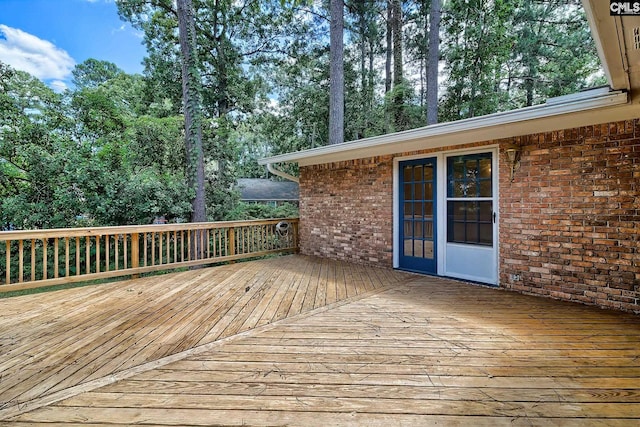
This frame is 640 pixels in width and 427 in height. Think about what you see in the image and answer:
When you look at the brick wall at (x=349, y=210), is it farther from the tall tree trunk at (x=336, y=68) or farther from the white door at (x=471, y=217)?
the tall tree trunk at (x=336, y=68)

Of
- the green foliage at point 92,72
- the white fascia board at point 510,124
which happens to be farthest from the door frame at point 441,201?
the green foliage at point 92,72

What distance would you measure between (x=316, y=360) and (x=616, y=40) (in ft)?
8.73

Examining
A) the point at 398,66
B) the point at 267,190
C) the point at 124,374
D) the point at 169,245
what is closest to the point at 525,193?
the point at 124,374

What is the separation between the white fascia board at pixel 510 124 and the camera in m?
2.78

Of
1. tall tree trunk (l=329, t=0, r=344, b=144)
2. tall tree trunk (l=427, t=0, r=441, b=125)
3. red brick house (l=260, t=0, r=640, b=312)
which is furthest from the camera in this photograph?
tall tree trunk (l=427, t=0, r=441, b=125)

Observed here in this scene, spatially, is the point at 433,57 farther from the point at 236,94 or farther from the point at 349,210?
the point at 236,94

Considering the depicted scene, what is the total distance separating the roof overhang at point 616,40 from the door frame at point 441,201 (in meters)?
1.81

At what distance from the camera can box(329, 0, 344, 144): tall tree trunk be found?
8.30 m

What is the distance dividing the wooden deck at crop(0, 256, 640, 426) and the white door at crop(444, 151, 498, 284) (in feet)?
2.18

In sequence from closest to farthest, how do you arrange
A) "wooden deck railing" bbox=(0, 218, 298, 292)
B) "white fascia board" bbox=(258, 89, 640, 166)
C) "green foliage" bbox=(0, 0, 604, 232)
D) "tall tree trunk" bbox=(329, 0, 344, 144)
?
"white fascia board" bbox=(258, 89, 640, 166)
"wooden deck railing" bbox=(0, 218, 298, 292)
"green foliage" bbox=(0, 0, 604, 232)
"tall tree trunk" bbox=(329, 0, 344, 144)

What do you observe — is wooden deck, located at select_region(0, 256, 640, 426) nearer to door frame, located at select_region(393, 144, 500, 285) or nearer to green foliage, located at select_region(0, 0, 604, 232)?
door frame, located at select_region(393, 144, 500, 285)

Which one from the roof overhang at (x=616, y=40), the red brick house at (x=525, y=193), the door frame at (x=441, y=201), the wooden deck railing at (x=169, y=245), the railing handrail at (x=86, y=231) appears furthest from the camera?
the wooden deck railing at (x=169, y=245)

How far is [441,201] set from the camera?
4668 millimetres

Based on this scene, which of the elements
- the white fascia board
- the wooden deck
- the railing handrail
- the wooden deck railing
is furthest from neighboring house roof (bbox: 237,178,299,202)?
the wooden deck
